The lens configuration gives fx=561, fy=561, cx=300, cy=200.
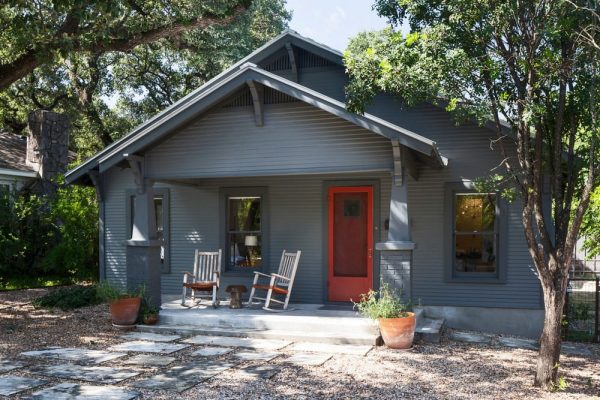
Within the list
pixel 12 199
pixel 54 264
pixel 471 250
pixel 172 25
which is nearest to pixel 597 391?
→ pixel 471 250

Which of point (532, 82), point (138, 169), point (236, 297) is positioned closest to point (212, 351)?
point (236, 297)

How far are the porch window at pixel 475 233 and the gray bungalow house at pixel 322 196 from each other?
0.02 meters

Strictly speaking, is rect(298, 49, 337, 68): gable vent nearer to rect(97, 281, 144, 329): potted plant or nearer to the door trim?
the door trim

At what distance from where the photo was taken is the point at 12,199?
15438mm

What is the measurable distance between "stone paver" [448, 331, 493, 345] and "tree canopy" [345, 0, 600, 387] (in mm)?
2562

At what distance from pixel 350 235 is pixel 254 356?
12.1 feet

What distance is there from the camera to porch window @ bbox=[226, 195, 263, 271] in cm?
1097

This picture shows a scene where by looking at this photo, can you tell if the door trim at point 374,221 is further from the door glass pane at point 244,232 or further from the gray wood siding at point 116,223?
the gray wood siding at point 116,223

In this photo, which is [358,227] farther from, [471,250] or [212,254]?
[212,254]

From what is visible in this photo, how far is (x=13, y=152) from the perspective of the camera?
18.4m

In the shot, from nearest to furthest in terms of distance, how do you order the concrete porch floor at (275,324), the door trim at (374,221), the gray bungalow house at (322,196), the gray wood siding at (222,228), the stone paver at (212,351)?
the stone paver at (212,351) → the concrete porch floor at (275,324) → the gray bungalow house at (322,196) → the door trim at (374,221) → the gray wood siding at (222,228)

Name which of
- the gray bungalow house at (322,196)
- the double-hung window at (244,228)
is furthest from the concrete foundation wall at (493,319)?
the double-hung window at (244,228)

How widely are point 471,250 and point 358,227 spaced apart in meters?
2.01

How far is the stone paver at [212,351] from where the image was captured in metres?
7.30
